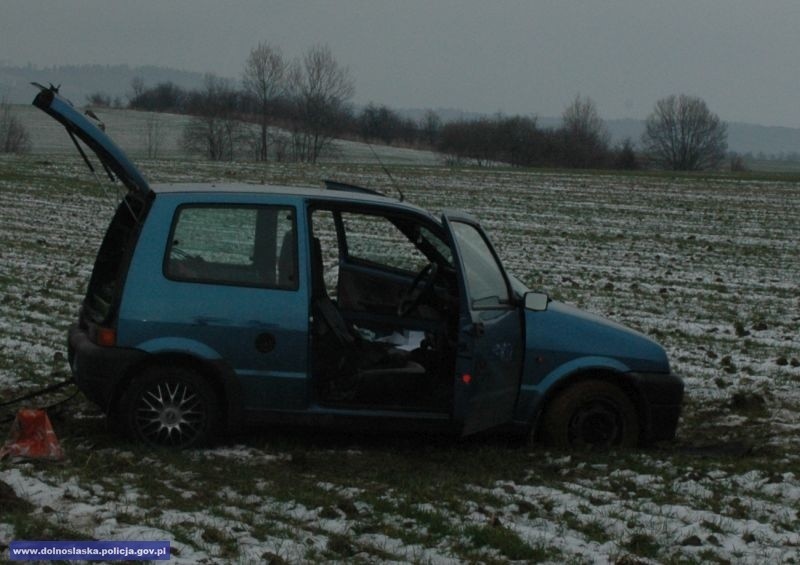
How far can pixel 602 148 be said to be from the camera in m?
87.0

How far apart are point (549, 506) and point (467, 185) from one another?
42515 millimetres

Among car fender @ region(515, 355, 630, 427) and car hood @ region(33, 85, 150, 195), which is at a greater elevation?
car hood @ region(33, 85, 150, 195)

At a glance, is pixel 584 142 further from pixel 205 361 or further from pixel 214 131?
pixel 205 361

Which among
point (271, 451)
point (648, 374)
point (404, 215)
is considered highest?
point (404, 215)

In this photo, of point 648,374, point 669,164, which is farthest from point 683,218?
point 669,164

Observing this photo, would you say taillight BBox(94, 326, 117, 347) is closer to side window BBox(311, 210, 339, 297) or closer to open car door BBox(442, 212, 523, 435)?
side window BBox(311, 210, 339, 297)

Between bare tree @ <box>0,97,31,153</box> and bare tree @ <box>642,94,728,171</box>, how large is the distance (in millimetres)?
57401

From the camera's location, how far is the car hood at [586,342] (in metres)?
7.71

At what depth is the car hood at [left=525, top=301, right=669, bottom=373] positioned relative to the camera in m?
7.71

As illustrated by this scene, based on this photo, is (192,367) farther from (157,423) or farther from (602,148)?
(602,148)

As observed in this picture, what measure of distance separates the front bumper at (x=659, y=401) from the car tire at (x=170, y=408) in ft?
9.19

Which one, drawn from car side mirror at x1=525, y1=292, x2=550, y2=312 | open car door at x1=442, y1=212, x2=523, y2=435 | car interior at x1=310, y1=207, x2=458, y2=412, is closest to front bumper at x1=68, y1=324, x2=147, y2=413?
car interior at x1=310, y1=207, x2=458, y2=412

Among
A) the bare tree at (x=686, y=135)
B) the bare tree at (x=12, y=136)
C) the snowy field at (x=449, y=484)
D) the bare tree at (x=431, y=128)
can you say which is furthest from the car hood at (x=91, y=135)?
the bare tree at (x=686, y=135)

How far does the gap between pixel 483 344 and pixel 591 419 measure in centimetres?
102
